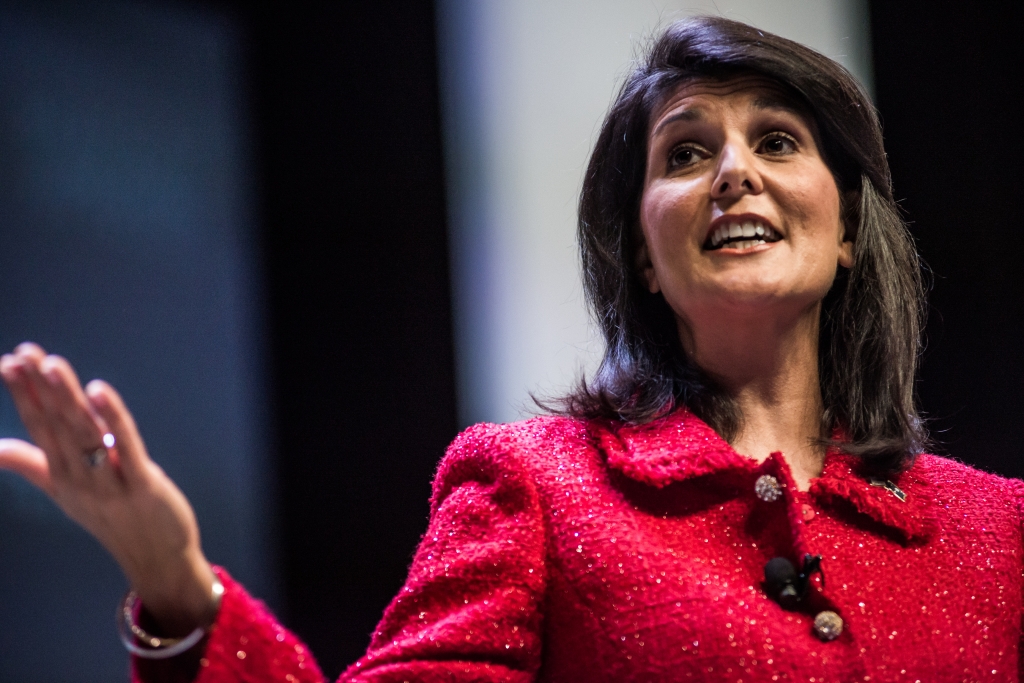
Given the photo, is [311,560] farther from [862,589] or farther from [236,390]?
[862,589]

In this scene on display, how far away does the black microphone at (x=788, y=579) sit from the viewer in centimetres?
119

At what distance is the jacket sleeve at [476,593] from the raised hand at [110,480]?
0.26 m

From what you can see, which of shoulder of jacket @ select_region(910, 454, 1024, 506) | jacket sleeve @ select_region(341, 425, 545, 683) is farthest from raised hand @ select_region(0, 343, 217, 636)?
shoulder of jacket @ select_region(910, 454, 1024, 506)

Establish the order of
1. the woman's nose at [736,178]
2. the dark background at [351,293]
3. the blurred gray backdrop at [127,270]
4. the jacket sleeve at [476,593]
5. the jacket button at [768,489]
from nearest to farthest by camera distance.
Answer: the jacket sleeve at [476,593]
the jacket button at [768,489]
the woman's nose at [736,178]
the blurred gray backdrop at [127,270]
the dark background at [351,293]

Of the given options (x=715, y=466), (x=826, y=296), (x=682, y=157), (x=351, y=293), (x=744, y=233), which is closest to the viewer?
(x=715, y=466)

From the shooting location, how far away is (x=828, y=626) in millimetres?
1180

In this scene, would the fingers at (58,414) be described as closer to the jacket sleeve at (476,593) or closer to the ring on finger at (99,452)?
the ring on finger at (99,452)

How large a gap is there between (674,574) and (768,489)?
0.17 metres

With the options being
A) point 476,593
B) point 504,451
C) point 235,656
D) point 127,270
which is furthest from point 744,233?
point 127,270

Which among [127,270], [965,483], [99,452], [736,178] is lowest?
[965,483]

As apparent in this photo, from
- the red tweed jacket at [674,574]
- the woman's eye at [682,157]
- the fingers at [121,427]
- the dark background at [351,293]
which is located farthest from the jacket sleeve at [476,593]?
the dark background at [351,293]

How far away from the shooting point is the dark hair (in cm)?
146

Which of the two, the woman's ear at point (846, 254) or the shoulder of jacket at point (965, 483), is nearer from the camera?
the shoulder of jacket at point (965, 483)

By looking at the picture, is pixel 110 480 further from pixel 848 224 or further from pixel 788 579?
pixel 848 224
